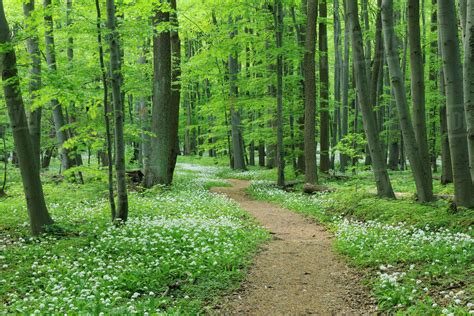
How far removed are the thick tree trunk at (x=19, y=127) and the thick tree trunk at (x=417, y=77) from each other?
9461 mm

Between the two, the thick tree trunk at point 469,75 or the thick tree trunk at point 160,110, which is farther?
the thick tree trunk at point 160,110

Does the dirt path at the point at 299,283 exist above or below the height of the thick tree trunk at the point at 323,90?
below

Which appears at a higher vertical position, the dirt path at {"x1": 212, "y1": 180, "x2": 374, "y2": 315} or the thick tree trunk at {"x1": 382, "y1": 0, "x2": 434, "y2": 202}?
the thick tree trunk at {"x1": 382, "y1": 0, "x2": 434, "y2": 202}

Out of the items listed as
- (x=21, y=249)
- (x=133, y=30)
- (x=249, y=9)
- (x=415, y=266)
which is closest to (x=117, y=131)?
(x=133, y=30)

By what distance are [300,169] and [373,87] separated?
21.4 feet

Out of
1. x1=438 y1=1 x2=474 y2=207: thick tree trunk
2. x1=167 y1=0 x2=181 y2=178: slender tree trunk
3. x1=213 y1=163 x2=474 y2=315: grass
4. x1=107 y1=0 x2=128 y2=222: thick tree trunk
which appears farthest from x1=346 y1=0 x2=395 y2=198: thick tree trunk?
x1=167 y1=0 x2=181 y2=178: slender tree trunk

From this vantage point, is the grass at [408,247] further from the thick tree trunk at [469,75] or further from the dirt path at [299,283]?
the thick tree trunk at [469,75]

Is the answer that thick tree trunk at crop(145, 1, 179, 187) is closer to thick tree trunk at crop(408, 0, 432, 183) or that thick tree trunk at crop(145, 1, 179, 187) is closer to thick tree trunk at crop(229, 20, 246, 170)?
thick tree trunk at crop(408, 0, 432, 183)

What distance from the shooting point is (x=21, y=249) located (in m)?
7.95

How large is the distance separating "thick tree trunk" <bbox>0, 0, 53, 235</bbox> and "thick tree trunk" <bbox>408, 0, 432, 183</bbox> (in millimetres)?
9461

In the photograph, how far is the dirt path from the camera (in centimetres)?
605

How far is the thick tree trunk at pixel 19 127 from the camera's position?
838cm

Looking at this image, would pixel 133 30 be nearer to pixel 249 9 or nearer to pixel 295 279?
pixel 295 279

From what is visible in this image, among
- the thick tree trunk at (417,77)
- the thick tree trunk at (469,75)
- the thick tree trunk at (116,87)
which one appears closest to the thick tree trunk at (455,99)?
the thick tree trunk at (469,75)
